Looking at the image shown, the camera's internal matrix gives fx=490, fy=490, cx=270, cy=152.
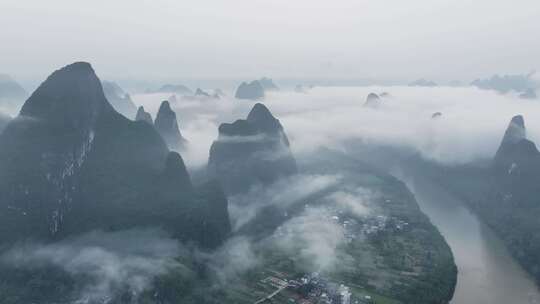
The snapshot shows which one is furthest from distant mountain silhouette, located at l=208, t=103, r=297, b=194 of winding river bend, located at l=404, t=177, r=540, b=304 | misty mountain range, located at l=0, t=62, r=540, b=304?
winding river bend, located at l=404, t=177, r=540, b=304

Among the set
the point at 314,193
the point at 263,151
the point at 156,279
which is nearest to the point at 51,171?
the point at 156,279

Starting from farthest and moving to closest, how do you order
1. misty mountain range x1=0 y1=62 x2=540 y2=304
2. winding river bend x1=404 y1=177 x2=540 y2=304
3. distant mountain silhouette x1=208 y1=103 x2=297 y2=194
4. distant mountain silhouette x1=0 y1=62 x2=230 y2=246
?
distant mountain silhouette x1=208 y1=103 x2=297 y2=194
winding river bend x1=404 y1=177 x2=540 y2=304
distant mountain silhouette x1=0 y1=62 x2=230 y2=246
misty mountain range x1=0 y1=62 x2=540 y2=304

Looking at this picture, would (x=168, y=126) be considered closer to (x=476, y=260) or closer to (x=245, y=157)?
(x=245, y=157)

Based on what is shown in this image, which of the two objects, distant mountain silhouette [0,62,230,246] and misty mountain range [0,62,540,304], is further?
distant mountain silhouette [0,62,230,246]

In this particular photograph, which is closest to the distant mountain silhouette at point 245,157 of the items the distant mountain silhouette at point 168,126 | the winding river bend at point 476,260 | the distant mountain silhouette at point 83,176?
the distant mountain silhouette at point 168,126

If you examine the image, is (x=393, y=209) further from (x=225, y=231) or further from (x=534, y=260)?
(x=225, y=231)

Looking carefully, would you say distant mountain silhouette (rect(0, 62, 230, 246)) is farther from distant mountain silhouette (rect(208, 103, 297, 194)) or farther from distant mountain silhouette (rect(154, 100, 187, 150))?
distant mountain silhouette (rect(154, 100, 187, 150))

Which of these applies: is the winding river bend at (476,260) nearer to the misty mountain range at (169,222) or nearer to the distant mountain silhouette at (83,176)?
the misty mountain range at (169,222)
